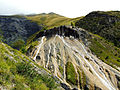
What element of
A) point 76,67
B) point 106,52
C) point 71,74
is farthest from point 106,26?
point 71,74

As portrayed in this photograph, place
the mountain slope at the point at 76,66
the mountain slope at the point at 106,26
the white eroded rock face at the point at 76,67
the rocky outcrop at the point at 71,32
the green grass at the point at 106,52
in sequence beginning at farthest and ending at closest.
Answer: the mountain slope at the point at 106,26
the rocky outcrop at the point at 71,32
the green grass at the point at 106,52
the mountain slope at the point at 76,66
the white eroded rock face at the point at 76,67

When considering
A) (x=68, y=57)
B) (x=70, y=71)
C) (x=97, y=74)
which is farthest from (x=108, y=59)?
(x=70, y=71)

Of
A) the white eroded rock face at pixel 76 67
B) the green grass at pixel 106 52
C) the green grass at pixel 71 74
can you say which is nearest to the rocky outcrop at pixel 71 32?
the green grass at pixel 106 52

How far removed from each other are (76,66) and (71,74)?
5.94 metres

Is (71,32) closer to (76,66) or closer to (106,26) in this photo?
(76,66)

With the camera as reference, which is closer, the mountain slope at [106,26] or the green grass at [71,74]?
the green grass at [71,74]

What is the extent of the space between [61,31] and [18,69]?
76.4 meters

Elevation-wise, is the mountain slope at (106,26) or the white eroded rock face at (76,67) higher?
the mountain slope at (106,26)

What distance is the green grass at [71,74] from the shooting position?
40984 mm

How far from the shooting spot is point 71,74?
43844 millimetres

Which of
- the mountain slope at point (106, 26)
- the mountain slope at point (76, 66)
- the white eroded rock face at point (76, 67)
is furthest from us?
the mountain slope at point (106, 26)

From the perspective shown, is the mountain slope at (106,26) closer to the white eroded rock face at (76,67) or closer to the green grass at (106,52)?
the green grass at (106,52)

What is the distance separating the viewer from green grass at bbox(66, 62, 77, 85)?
40984 millimetres

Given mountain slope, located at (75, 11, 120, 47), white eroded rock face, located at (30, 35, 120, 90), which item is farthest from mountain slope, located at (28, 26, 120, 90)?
mountain slope, located at (75, 11, 120, 47)
